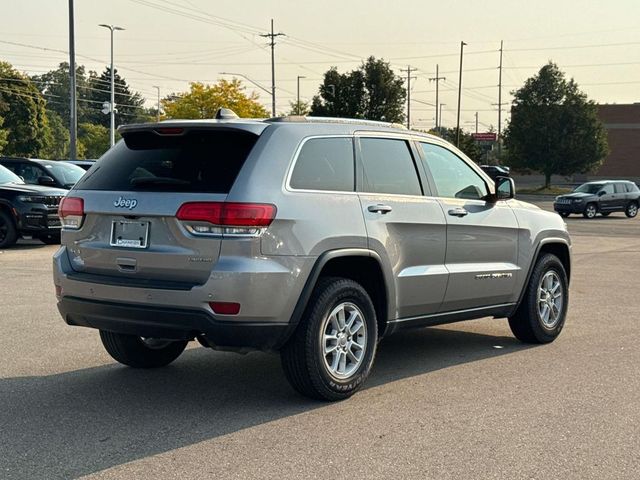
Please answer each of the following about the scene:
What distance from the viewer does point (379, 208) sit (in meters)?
5.75

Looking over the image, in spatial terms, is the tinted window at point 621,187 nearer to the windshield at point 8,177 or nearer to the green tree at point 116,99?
the windshield at point 8,177

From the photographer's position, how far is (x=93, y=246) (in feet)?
17.7

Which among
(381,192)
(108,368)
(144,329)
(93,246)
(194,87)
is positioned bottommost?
(108,368)

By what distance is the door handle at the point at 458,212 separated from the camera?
646cm

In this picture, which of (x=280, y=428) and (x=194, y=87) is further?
(x=194, y=87)

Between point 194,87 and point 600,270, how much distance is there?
52.5 metres

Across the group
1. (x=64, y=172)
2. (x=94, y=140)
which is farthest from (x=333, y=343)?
(x=94, y=140)

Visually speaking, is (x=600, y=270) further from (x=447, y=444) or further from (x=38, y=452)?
(x=38, y=452)

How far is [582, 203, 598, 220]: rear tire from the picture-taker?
33594 millimetres

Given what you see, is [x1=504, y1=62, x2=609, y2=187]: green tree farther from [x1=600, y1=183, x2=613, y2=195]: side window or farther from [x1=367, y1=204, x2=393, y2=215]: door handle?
[x1=367, y1=204, x2=393, y2=215]: door handle

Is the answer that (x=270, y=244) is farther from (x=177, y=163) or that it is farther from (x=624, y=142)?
(x=624, y=142)

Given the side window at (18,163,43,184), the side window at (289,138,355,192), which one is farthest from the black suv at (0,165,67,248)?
the side window at (289,138,355,192)

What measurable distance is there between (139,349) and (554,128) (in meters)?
56.8

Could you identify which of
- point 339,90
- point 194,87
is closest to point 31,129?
point 194,87
